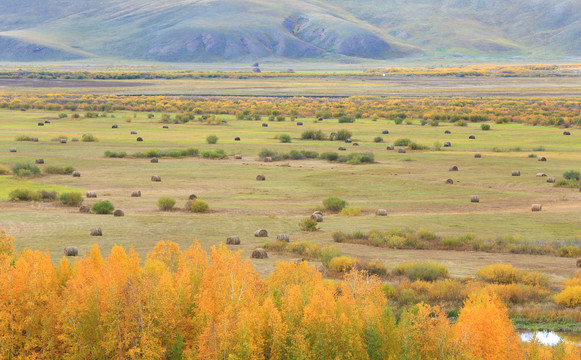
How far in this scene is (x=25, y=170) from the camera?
3884 centimetres

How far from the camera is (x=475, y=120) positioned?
72.2 meters

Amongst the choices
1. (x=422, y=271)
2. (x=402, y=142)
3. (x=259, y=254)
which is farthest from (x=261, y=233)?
(x=402, y=142)

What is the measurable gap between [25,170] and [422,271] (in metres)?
26.1

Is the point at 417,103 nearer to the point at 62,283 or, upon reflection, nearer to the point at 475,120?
the point at 475,120

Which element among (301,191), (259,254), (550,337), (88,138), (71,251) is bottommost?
(301,191)

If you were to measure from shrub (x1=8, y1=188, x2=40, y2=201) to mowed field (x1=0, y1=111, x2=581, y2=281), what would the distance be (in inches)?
22.7

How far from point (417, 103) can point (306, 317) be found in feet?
281

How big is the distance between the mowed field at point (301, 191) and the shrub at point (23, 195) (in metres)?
0.58

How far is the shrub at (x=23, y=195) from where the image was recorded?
31766 millimetres

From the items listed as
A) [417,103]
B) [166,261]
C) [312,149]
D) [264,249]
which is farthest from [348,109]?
[166,261]

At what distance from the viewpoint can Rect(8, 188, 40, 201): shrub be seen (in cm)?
3177

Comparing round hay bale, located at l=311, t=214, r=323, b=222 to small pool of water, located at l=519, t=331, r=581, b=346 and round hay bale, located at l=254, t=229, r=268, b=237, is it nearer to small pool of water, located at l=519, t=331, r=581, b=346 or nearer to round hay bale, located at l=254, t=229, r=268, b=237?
round hay bale, located at l=254, t=229, r=268, b=237

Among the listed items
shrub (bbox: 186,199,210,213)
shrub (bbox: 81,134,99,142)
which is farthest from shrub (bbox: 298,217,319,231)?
shrub (bbox: 81,134,99,142)

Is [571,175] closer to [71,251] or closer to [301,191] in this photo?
[301,191]
